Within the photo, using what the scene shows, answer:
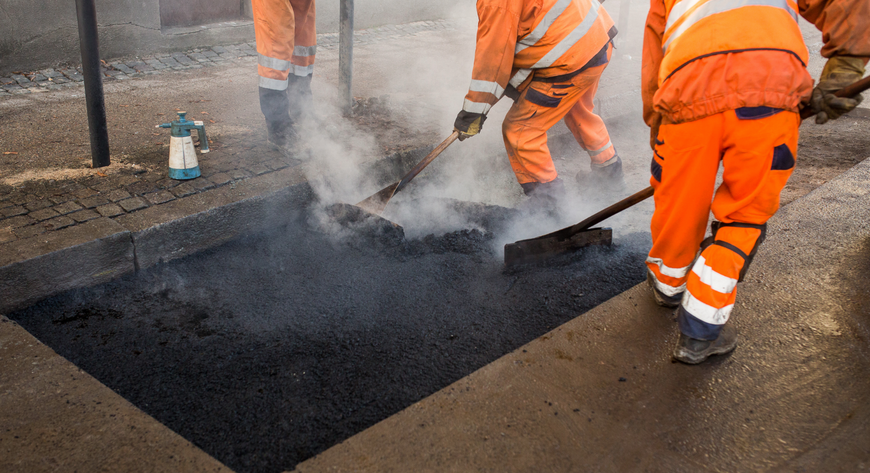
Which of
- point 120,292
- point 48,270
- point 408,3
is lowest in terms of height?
point 120,292

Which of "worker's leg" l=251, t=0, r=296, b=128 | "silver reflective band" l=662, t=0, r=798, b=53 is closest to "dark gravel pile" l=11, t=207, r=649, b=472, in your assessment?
"worker's leg" l=251, t=0, r=296, b=128

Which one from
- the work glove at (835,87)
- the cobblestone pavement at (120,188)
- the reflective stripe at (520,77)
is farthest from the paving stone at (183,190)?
the work glove at (835,87)

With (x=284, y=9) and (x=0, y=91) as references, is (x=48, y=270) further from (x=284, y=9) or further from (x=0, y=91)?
(x=0, y=91)

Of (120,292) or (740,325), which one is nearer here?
(740,325)

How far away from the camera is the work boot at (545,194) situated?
3.53m

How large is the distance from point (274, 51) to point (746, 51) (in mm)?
3055

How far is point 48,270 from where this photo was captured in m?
2.59

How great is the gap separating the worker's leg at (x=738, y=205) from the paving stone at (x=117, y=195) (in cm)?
297

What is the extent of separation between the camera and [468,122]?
330 centimetres

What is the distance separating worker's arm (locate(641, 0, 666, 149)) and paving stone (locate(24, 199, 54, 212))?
10.2 ft

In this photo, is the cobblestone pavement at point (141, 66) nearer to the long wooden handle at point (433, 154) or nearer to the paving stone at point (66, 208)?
the paving stone at point (66, 208)

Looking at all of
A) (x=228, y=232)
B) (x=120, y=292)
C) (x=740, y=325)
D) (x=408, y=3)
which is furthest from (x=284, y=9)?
(x=408, y=3)

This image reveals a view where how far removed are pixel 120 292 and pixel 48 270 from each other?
0.32m

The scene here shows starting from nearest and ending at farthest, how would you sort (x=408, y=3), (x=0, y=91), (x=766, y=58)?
(x=766, y=58)
(x=0, y=91)
(x=408, y=3)
